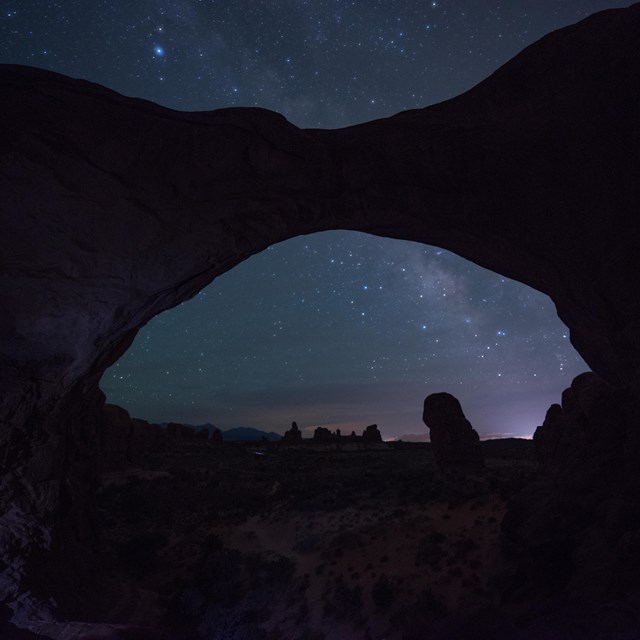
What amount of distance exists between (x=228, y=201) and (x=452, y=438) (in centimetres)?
2217

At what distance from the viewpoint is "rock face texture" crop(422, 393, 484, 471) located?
81.2ft

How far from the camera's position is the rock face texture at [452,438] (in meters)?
24.8

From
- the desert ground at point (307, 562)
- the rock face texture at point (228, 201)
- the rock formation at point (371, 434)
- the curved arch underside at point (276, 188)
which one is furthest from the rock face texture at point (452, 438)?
the rock formation at point (371, 434)

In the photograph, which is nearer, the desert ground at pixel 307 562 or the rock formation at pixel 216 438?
the desert ground at pixel 307 562

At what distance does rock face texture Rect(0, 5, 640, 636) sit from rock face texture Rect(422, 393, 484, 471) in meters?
15.9

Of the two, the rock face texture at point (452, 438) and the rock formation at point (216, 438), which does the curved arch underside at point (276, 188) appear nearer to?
the rock face texture at point (452, 438)

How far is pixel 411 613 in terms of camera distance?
9445 millimetres

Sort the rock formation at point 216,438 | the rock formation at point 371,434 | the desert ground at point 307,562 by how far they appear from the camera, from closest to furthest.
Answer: the desert ground at point 307,562 → the rock formation at point 216,438 → the rock formation at point 371,434

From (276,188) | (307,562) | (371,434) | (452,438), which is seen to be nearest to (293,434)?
(371,434)

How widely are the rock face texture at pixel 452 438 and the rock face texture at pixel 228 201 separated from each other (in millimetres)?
15934

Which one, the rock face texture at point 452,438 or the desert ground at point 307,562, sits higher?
the rock face texture at point 452,438

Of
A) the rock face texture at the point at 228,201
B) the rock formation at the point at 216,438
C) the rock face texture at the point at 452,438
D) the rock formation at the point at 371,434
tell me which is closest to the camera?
the rock face texture at the point at 228,201

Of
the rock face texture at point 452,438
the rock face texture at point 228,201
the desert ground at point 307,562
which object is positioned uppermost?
the rock face texture at point 228,201

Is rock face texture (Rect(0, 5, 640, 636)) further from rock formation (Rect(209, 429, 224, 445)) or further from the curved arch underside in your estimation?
rock formation (Rect(209, 429, 224, 445))
